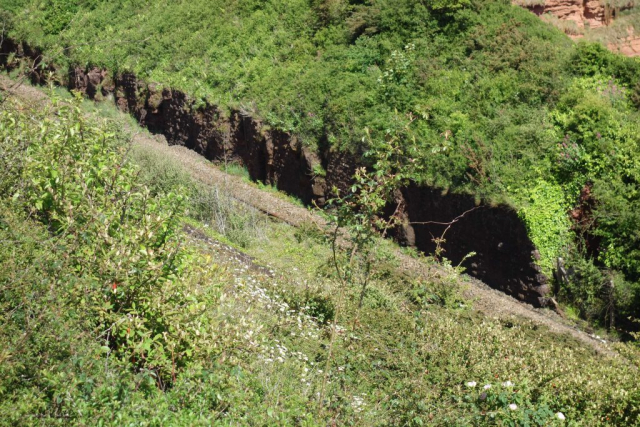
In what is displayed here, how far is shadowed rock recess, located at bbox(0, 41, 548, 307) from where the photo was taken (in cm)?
1431

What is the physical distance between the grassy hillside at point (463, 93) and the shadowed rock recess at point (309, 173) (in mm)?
336

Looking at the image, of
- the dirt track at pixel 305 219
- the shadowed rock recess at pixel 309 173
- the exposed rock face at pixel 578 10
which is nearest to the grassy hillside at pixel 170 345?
the dirt track at pixel 305 219

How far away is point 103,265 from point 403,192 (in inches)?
435

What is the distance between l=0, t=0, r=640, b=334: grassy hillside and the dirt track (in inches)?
44.8

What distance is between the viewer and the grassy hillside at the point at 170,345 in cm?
502

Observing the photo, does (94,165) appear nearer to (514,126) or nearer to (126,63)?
(514,126)

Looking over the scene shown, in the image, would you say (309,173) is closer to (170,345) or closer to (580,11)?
(580,11)

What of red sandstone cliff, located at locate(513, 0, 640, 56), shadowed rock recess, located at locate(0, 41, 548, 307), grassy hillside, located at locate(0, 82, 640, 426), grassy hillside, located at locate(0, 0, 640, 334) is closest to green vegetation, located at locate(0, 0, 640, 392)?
grassy hillside, located at locate(0, 0, 640, 334)

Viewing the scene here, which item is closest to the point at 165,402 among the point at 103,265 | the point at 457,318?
the point at 103,265

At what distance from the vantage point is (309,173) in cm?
1792

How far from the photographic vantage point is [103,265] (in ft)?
19.2

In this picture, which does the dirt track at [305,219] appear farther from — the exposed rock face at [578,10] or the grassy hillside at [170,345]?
the exposed rock face at [578,10]

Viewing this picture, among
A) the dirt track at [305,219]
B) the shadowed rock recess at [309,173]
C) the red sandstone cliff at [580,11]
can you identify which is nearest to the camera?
the dirt track at [305,219]

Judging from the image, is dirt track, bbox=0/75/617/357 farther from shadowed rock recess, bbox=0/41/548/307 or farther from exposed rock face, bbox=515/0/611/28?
exposed rock face, bbox=515/0/611/28
